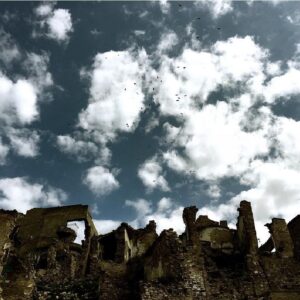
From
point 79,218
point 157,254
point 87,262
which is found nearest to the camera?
point 157,254

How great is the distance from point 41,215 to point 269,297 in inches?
1026

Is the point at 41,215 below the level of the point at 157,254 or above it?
above

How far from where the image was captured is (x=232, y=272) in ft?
71.7

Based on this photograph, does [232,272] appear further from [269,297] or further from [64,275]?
[64,275]

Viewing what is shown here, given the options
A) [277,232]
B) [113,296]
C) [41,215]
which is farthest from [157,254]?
[41,215]

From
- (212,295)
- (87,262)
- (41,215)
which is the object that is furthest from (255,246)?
(41,215)

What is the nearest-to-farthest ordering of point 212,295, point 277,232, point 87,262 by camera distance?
1. point 212,295
2. point 277,232
3. point 87,262

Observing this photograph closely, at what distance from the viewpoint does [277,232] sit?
1076 inches

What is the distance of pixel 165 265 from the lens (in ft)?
69.6

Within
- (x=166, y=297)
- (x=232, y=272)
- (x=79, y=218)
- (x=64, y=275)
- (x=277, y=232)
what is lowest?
(x=166, y=297)

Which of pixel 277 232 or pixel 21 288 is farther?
pixel 277 232

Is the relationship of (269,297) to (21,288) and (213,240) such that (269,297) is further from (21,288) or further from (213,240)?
(21,288)

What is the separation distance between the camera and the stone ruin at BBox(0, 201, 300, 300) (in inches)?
752

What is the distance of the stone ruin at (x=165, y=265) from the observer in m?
19.1
